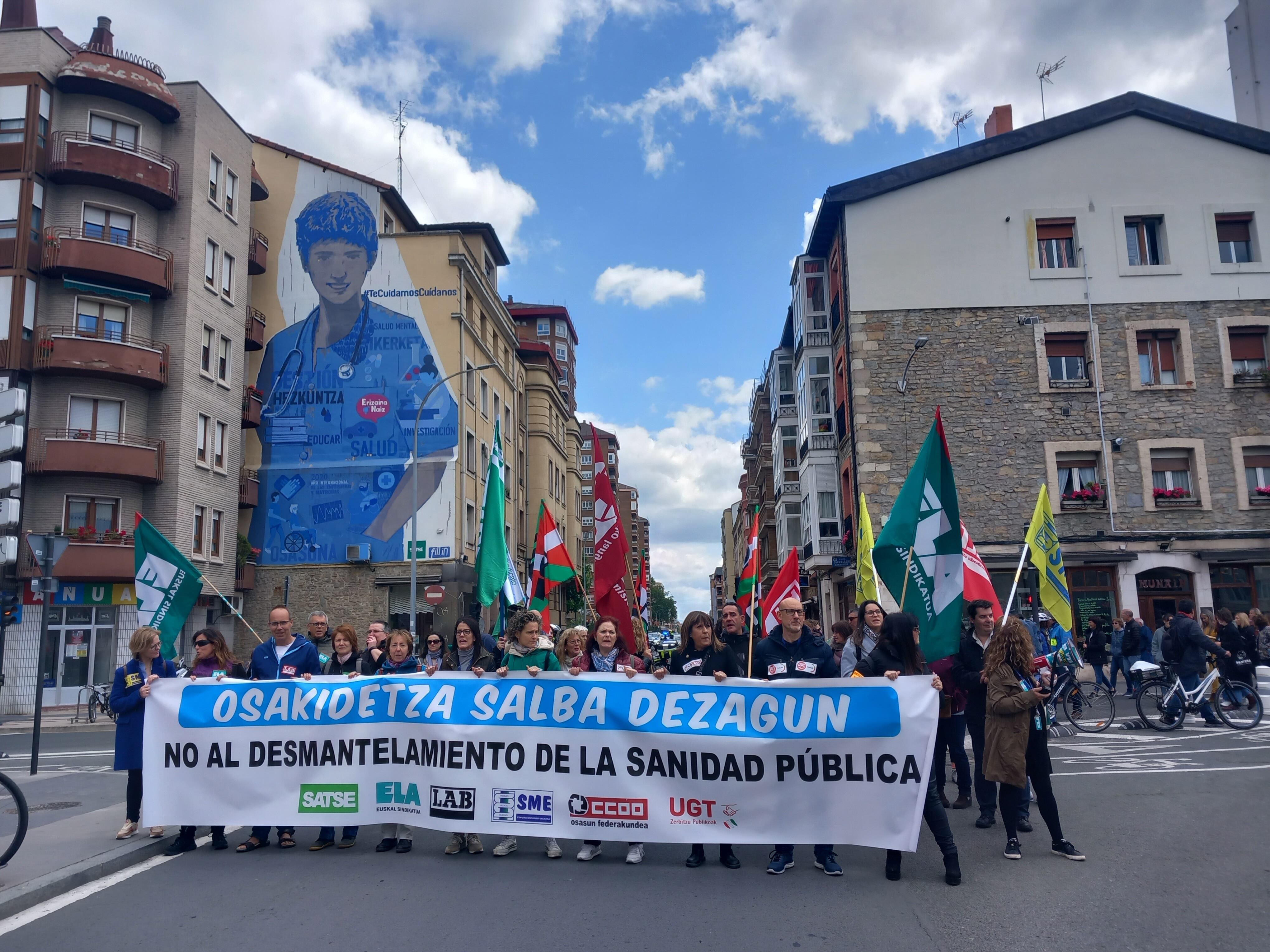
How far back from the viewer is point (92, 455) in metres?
27.6

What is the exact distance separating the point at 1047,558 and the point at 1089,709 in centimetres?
240

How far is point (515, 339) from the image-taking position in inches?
1895

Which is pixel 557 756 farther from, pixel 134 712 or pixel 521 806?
pixel 134 712

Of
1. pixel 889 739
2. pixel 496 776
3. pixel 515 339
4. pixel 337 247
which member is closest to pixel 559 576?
pixel 496 776

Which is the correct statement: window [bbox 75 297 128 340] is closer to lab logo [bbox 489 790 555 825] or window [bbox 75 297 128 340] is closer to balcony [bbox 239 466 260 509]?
balcony [bbox 239 466 260 509]

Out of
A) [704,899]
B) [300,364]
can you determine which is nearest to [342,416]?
[300,364]

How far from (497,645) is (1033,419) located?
2515 centimetres

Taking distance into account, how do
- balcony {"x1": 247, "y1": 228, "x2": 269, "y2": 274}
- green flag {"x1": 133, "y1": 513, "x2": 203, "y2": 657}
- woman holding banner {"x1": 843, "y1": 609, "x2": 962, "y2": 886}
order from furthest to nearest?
balcony {"x1": 247, "y1": 228, "x2": 269, "y2": 274} → green flag {"x1": 133, "y1": 513, "x2": 203, "y2": 657} → woman holding banner {"x1": 843, "y1": 609, "x2": 962, "y2": 886}

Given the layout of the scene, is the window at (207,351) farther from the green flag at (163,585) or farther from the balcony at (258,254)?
the green flag at (163,585)

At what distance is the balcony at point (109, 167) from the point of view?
93.1 feet

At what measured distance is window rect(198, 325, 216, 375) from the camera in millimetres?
31969

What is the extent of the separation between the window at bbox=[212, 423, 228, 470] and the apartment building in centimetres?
72

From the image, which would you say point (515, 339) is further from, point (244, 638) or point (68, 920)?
point (68, 920)

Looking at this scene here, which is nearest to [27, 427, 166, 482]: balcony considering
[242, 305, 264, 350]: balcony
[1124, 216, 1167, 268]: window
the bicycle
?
[242, 305, 264, 350]: balcony
